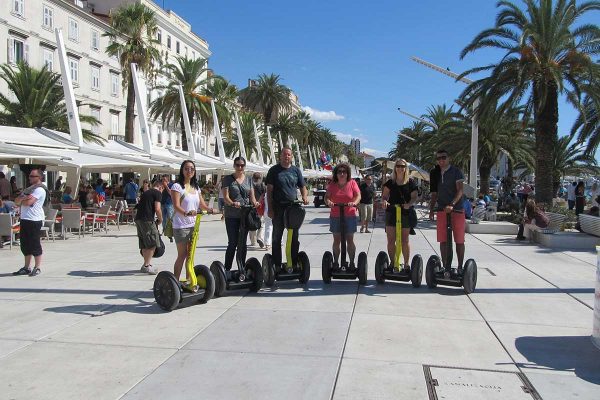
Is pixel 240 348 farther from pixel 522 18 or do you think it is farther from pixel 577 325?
pixel 522 18

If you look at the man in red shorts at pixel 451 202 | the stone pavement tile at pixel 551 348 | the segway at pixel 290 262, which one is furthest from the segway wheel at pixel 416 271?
the stone pavement tile at pixel 551 348

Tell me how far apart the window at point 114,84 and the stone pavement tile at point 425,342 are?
4427 centimetres

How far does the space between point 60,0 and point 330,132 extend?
61.6 metres

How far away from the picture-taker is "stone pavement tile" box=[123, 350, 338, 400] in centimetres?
374

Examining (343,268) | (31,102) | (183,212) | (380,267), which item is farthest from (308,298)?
(31,102)

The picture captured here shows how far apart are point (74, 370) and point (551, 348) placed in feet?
13.7

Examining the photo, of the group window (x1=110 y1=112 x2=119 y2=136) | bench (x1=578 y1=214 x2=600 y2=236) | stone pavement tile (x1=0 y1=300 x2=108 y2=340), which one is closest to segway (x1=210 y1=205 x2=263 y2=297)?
stone pavement tile (x1=0 y1=300 x2=108 y2=340)

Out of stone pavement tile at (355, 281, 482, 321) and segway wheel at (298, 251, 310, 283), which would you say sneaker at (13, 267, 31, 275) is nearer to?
segway wheel at (298, 251, 310, 283)

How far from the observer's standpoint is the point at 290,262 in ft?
24.0

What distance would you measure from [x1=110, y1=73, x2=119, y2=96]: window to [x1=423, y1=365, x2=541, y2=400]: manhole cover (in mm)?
45750

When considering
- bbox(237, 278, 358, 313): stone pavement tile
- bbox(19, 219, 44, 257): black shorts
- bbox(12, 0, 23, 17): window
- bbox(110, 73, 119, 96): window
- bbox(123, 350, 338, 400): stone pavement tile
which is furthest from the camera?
bbox(110, 73, 119, 96): window

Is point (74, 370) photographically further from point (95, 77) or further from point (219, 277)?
point (95, 77)

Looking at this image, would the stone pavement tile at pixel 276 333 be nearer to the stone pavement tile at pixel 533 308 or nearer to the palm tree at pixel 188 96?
the stone pavement tile at pixel 533 308

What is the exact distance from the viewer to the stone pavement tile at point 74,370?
374 centimetres
